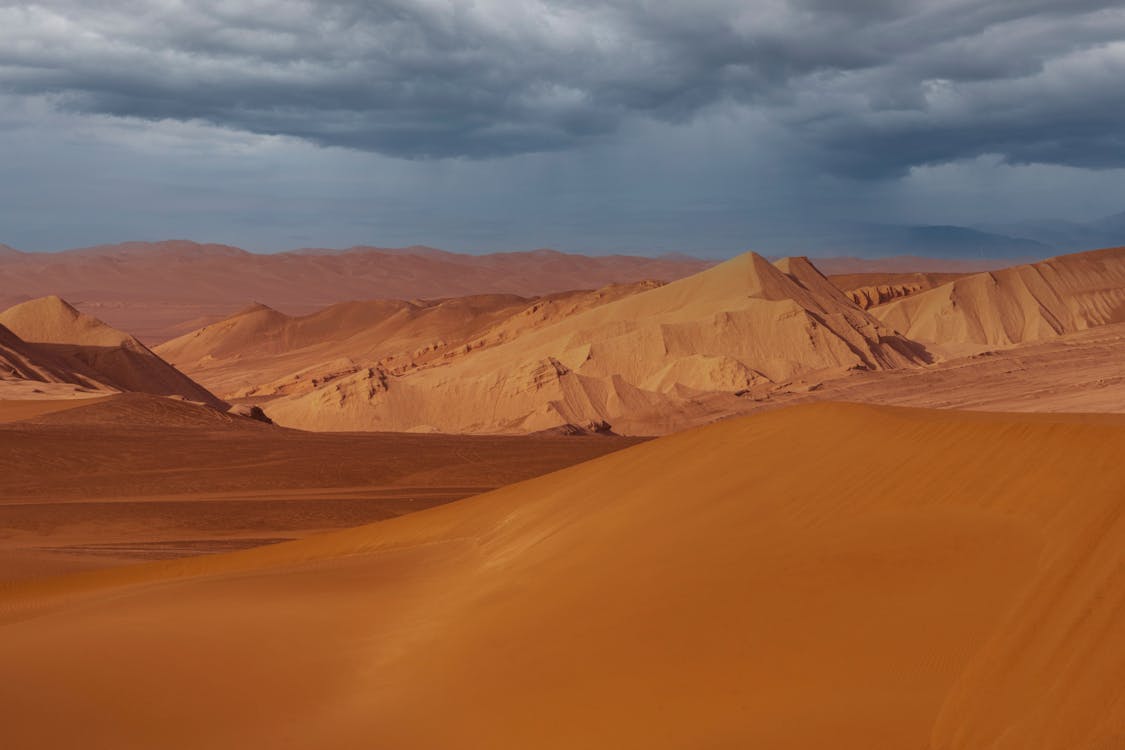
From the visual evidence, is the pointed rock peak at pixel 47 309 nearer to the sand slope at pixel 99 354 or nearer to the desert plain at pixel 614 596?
the sand slope at pixel 99 354

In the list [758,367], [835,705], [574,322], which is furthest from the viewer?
[574,322]

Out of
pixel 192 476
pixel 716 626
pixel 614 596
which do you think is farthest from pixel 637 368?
pixel 716 626

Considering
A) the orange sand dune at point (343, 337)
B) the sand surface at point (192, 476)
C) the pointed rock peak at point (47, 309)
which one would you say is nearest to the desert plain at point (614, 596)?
the sand surface at point (192, 476)

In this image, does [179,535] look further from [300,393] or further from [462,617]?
[300,393]

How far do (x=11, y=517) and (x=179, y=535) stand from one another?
9.53 ft

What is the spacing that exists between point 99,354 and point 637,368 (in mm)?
20863

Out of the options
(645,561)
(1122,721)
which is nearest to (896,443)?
(645,561)

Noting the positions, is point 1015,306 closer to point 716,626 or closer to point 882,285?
point 882,285

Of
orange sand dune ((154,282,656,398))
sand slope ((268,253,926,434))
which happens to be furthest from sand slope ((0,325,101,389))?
orange sand dune ((154,282,656,398))

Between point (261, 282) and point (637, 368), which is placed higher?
point (261, 282)

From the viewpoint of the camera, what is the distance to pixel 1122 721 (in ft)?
14.6

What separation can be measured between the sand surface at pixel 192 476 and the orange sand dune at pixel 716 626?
221 inches

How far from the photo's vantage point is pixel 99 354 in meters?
41.9

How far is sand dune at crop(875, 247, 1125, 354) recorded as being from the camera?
1962 inches
